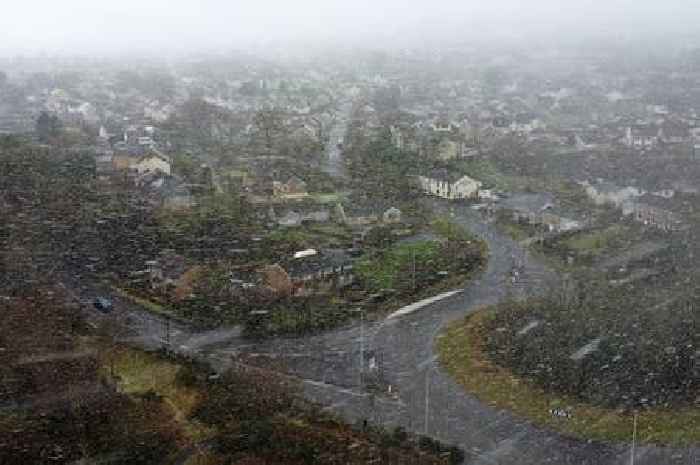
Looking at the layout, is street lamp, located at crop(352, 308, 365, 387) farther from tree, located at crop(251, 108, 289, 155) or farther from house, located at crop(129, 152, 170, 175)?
tree, located at crop(251, 108, 289, 155)

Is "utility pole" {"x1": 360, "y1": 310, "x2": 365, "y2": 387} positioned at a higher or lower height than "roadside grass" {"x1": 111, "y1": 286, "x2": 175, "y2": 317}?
lower

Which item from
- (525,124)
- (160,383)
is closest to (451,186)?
(525,124)

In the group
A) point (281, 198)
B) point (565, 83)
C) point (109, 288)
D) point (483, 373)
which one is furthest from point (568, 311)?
point (565, 83)

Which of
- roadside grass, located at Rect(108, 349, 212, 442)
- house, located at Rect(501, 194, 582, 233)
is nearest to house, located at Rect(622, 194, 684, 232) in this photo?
house, located at Rect(501, 194, 582, 233)

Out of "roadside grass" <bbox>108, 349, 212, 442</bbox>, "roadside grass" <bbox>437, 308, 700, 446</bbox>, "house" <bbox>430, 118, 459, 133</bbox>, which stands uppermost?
"house" <bbox>430, 118, 459, 133</bbox>

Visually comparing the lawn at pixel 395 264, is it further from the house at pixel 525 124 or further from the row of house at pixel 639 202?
the house at pixel 525 124
